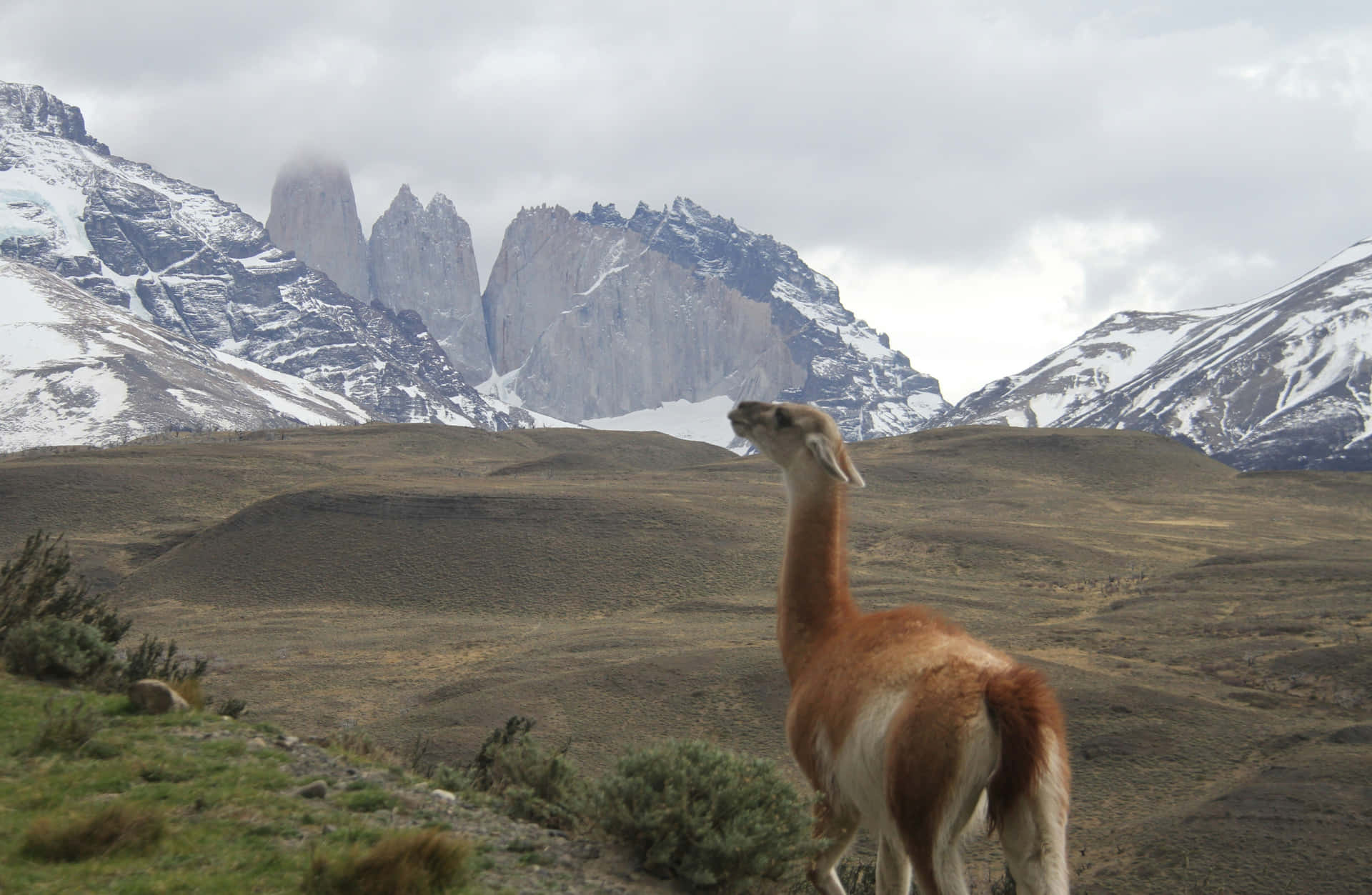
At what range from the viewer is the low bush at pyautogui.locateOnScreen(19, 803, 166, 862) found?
17.9 feet

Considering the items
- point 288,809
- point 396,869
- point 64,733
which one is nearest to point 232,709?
point 64,733

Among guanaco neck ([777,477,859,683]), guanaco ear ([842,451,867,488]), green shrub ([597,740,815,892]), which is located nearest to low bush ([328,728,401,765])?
green shrub ([597,740,815,892])

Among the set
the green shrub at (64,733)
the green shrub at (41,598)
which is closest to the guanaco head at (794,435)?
the green shrub at (64,733)

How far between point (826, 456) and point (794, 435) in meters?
0.47

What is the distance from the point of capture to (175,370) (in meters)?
182

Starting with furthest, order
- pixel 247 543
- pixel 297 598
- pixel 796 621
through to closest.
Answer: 1. pixel 247 543
2. pixel 297 598
3. pixel 796 621

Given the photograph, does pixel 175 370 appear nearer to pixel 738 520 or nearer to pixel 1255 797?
pixel 738 520

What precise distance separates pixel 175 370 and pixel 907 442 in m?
135

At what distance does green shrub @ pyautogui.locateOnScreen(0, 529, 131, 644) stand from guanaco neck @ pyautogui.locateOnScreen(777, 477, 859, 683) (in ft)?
28.6

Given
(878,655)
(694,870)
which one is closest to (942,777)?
(878,655)

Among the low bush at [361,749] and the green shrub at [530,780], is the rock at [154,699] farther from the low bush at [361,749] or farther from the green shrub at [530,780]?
the green shrub at [530,780]

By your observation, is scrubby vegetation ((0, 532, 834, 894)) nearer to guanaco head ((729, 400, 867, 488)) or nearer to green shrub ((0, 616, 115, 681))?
green shrub ((0, 616, 115, 681))

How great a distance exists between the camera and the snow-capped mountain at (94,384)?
153875 millimetres

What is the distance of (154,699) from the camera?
29.5 ft
